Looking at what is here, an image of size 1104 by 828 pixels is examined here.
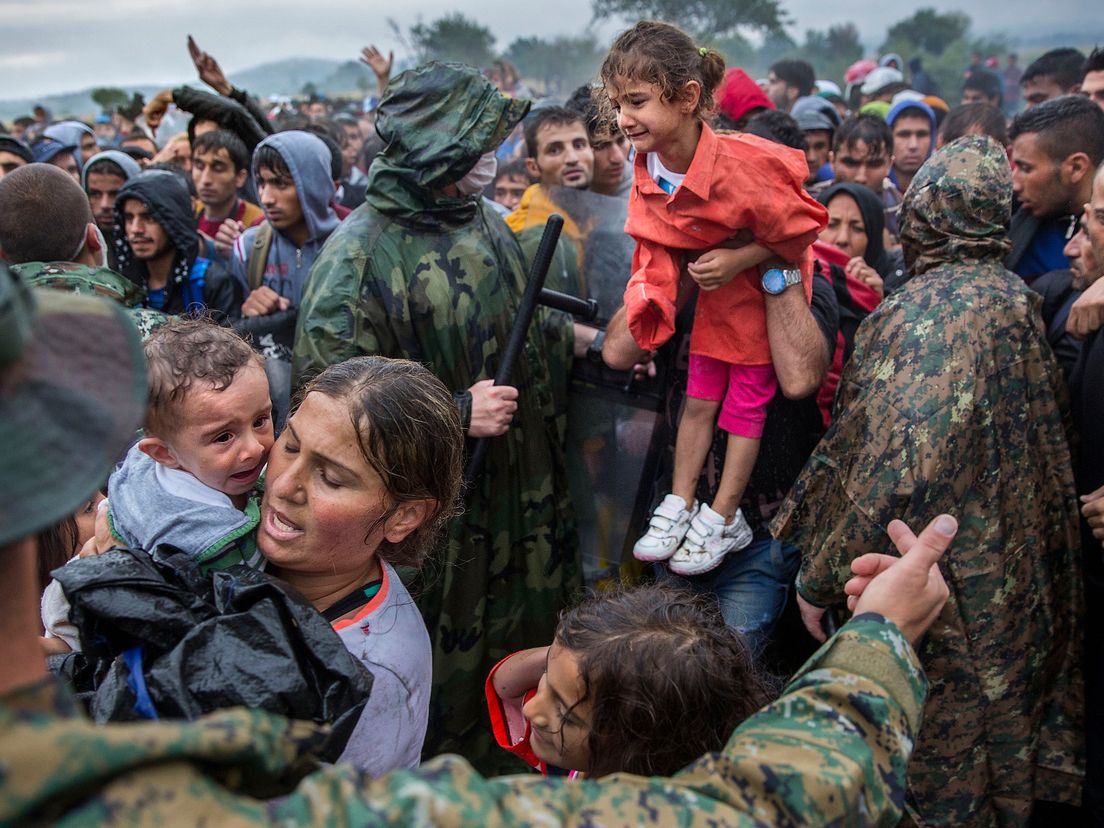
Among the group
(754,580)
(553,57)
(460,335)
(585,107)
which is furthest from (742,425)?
(553,57)

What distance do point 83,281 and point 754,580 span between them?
2.49 m

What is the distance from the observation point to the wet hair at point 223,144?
5441 millimetres

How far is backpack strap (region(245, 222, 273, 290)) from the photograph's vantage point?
4.52 metres

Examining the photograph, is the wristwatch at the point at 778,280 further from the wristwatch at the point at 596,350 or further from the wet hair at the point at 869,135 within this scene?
the wet hair at the point at 869,135

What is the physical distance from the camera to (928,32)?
5122 centimetres

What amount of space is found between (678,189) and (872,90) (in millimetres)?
9985

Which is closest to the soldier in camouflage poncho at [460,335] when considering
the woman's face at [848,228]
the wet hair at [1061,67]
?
the woman's face at [848,228]

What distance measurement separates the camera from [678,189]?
2.73 m

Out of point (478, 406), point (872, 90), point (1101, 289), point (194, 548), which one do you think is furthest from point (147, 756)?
point (872, 90)

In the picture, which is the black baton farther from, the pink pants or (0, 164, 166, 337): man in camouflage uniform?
(0, 164, 166, 337): man in camouflage uniform

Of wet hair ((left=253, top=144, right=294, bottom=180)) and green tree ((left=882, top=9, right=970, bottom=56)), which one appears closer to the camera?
wet hair ((left=253, top=144, right=294, bottom=180))

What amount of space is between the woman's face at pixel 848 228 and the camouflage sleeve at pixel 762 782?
310cm

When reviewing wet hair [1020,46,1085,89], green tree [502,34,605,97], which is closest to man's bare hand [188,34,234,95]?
wet hair [1020,46,1085,89]

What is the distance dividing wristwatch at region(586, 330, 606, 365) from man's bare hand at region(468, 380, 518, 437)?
639 mm
